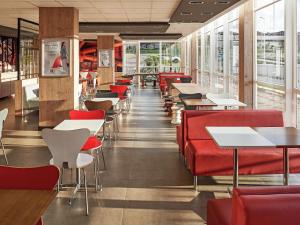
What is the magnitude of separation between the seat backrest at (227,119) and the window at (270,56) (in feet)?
5.90

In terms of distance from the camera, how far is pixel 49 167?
8.53 ft

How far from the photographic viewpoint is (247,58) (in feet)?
30.1

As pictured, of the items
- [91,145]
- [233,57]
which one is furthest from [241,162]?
[233,57]

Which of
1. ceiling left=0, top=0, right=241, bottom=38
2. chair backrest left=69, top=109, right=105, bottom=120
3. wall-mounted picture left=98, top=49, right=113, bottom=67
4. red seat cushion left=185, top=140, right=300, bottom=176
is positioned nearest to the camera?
red seat cushion left=185, top=140, right=300, bottom=176

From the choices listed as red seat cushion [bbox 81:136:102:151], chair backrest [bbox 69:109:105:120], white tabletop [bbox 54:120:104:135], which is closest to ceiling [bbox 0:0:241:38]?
chair backrest [bbox 69:109:105:120]

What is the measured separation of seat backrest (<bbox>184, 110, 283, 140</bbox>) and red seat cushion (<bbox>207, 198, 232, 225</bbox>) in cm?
258

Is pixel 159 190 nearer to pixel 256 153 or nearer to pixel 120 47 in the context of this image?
pixel 256 153

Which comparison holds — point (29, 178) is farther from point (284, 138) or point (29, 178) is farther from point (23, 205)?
point (284, 138)

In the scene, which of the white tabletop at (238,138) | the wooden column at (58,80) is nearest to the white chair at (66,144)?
the white tabletop at (238,138)

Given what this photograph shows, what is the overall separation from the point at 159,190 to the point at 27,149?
3121mm

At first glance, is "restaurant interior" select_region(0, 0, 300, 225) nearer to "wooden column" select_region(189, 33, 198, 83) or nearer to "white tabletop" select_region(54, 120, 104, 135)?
"white tabletop" select_region(54, 120, 104, 135)

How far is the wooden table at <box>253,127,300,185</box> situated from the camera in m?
3.83

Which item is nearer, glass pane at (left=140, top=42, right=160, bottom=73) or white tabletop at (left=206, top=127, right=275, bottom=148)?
white tabletop at (left=206, top=127, right=275, bottom=148)

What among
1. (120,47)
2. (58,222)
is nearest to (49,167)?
(58,222)
